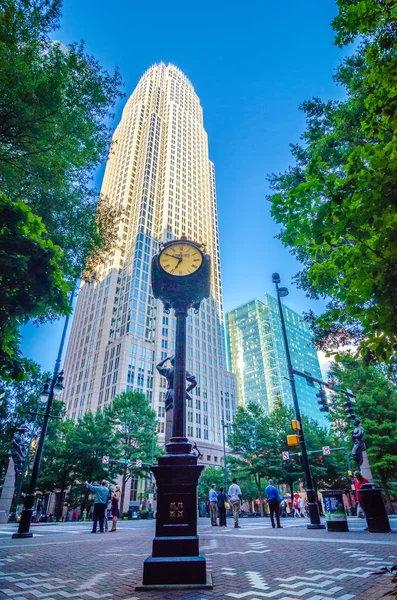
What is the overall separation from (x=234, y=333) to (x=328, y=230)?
16238cm

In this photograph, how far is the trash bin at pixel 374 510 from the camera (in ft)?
30.0

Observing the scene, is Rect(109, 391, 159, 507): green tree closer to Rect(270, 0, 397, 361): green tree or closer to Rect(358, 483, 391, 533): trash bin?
Rect(358, 483, 391, 533): trash bin

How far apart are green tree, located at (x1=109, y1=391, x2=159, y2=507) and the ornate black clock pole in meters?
34.1

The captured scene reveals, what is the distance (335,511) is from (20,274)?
11.5 metres

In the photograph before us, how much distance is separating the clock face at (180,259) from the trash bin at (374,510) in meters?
8.19

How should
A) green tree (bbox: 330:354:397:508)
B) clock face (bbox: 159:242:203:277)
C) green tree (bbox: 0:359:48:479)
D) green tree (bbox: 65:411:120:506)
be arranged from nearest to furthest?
clock face (bbox: 159:242:203:277)
green tree (bbox: 330:354:397:508)
green tree (bbox: 0:359:48:479)
green tree (bbox: 65:411:120:506)

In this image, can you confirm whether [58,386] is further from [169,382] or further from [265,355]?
[265,355]

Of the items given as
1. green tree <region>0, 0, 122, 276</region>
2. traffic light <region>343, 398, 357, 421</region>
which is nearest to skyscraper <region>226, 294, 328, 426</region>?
traffic light <region>343, 398, 357, 421</region>

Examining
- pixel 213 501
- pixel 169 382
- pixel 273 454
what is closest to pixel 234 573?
pixel 169 382

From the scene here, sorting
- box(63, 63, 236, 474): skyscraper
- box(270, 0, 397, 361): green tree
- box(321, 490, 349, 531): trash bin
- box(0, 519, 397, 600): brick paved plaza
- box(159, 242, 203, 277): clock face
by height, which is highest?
box(63, 63, 236, 474): skyscraper

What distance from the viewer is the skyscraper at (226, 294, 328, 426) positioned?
465ft

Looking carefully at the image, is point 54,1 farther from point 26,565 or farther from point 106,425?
point 106,425

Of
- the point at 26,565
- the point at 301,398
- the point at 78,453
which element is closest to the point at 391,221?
the point at 26,565

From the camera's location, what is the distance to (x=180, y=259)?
7418 millimetres
